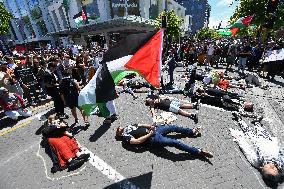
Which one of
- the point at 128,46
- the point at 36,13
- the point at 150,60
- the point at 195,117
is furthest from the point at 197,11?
the point at 150,60

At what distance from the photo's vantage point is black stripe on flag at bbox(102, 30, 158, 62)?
5.98 meters

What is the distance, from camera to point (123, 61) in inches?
235

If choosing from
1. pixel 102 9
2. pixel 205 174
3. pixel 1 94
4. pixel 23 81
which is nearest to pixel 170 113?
pixel 205 174

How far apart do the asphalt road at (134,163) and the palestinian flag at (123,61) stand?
1.66 meters

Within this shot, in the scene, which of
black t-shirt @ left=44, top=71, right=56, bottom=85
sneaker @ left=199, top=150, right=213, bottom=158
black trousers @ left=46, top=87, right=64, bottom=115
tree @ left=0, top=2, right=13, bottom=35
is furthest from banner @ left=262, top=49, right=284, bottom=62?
tree @ left=0, top=2, right=13, bottom=35

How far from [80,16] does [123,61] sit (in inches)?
1260

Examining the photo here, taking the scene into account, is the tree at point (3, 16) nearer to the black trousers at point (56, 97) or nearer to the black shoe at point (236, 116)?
the black trousers at point (56, 97)

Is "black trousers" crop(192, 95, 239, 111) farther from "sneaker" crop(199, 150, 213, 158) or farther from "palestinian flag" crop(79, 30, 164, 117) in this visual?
"palestinian flag" crop(79, 30, 164, 117)

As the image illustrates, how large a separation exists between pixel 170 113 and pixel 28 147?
4908 mm

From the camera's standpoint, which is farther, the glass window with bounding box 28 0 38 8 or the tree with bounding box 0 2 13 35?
the glass window with bounding box 28 0 38 8

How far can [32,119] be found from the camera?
31.1 feet

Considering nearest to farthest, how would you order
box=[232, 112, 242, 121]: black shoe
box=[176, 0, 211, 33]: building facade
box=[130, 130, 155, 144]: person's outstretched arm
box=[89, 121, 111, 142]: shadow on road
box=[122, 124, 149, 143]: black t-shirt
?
box=[130, 130, 155, 144]: person's outstretched arm, box=[122, 124, 149, 143]: black t-shirt, box=[89, 121, 111, 142]: shadow on road, box=[232, 112, 242, 121]: black shoe, box=[176, 0, 211, 33]: building facade

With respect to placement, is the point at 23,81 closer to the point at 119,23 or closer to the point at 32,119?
the point at 32,119

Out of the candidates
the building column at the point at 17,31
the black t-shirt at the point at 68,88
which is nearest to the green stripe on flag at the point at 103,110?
the black t-shirt at the point at 68,88
